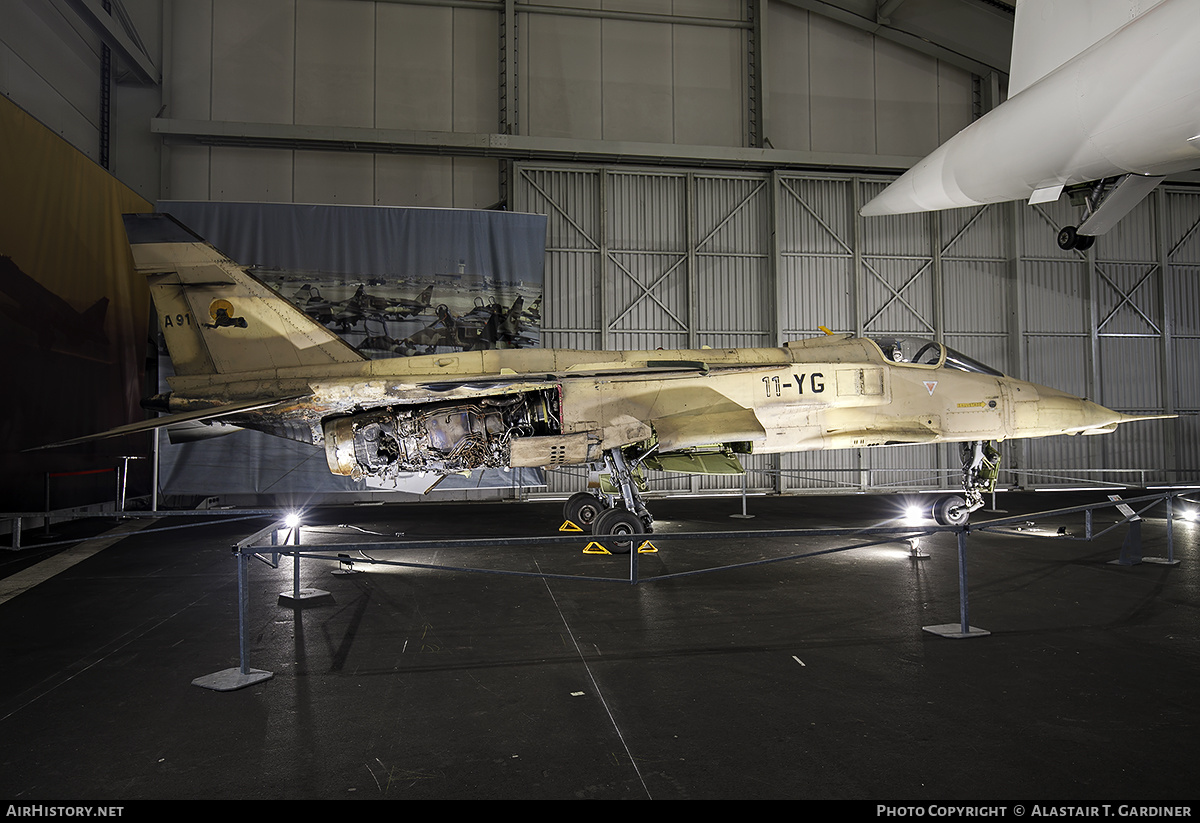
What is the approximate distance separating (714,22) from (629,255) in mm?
6813

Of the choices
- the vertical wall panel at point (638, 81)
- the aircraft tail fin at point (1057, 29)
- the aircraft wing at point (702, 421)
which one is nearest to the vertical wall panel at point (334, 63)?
the vertical wall panel at point (638, 81)

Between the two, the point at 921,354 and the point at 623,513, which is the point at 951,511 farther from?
the point at 623,513

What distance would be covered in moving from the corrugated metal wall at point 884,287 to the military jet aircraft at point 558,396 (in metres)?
7.72

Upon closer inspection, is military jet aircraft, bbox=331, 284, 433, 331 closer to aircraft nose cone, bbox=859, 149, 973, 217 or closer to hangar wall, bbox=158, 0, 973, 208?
hangar wall, bbox=158, 0, 973, 208

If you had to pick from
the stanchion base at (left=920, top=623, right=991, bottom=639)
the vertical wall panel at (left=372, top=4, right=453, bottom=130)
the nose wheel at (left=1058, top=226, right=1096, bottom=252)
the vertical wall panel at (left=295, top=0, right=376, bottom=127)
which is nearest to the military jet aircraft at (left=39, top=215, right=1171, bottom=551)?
the nose wheel at (left=1058, top=226, right=1096, bottom=252)

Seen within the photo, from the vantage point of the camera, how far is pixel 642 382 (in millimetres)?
8930

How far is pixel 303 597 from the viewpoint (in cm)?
616

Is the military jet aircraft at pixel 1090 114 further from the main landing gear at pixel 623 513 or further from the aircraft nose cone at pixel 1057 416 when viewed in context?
the main landing gear at pixel 623 513

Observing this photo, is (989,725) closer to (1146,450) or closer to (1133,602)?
(1133,602)

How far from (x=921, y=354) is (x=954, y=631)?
18.6 ft

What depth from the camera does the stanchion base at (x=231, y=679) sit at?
158 inches

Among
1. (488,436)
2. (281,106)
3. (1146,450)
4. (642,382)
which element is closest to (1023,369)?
(1146,450)

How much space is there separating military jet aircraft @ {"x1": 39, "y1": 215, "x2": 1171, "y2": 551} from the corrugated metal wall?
7.72m

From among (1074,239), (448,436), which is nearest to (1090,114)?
(1074,239)
